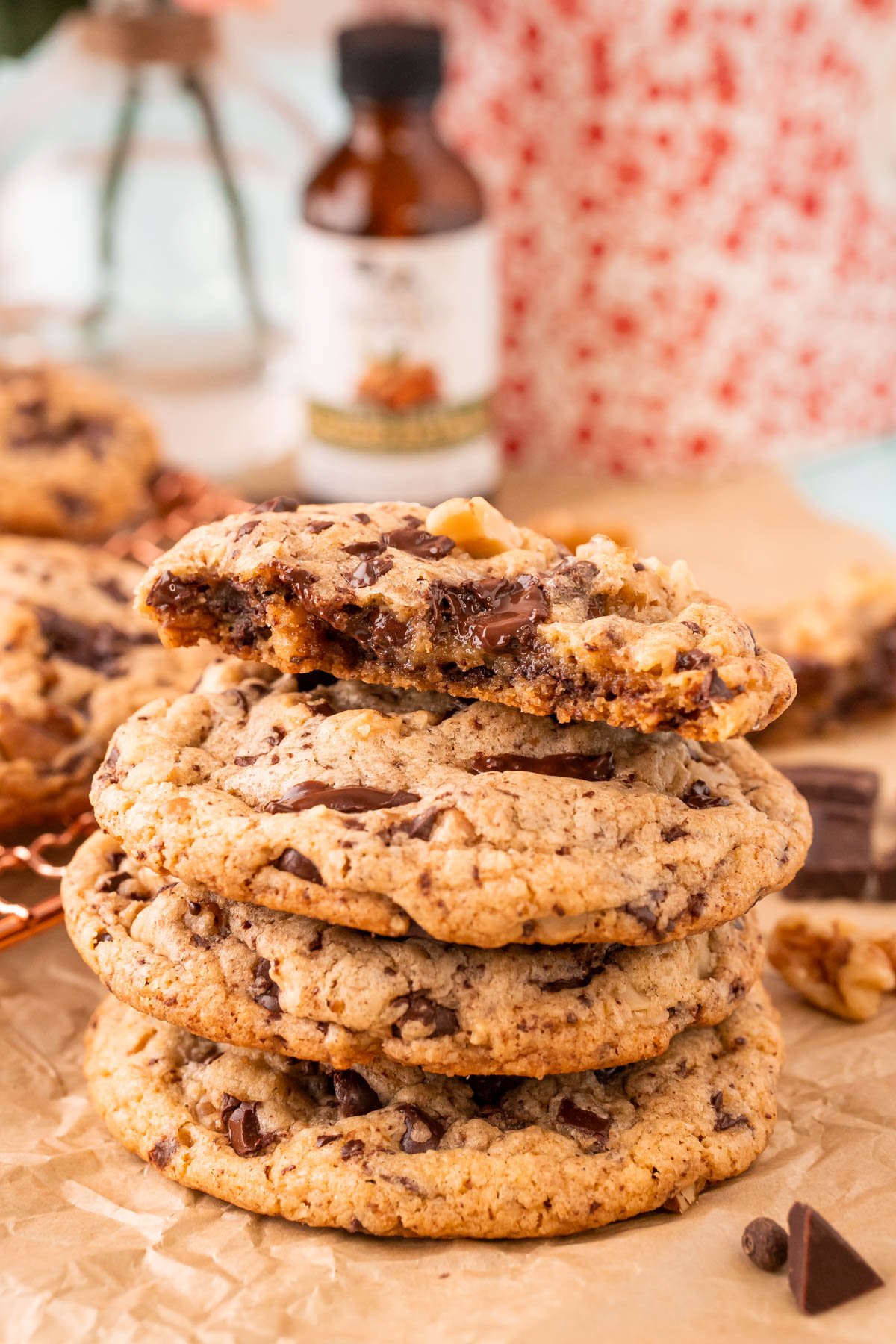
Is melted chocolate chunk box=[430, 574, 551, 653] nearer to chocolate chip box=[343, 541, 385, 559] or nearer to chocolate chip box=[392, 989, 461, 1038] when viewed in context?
chocolate chip box=[343, 541, 385, 559]

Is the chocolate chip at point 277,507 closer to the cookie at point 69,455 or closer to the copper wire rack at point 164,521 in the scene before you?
the copper wire rack at point 164,521

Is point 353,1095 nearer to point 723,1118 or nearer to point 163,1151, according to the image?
point 163,1151

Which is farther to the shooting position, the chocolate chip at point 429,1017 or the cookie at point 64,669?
the cookie at point 64,669

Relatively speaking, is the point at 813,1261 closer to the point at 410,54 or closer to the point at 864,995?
the point at 864,995

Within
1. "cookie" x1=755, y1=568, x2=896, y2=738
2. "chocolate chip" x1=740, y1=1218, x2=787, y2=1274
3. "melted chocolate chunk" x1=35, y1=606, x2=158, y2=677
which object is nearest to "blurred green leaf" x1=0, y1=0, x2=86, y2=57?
"melted chocolate chunk" x1=35, y1=606, x2=158, y2=677

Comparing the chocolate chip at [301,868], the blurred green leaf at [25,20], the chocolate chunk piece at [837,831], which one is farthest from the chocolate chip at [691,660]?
the blurred green leaf at [25,20]

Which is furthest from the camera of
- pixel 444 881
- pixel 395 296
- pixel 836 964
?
pixel 395 296

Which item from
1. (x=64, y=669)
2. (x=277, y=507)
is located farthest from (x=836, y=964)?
(x=64, y=669)

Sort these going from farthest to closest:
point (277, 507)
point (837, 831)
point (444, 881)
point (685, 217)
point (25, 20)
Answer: point (685, 217)
point (25, 20)
point (837, 831)
point (277, 507)
point (444, 881)
